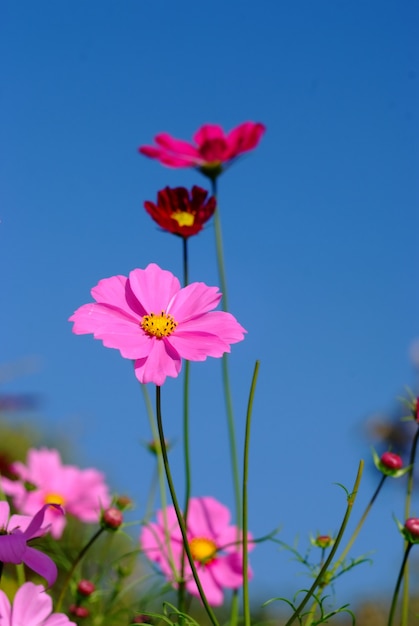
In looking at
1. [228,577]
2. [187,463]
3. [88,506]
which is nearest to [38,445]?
[88,506]

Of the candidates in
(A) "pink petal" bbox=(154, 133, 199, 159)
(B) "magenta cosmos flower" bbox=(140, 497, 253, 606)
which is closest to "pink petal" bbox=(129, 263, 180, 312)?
→ (B) "magenta cosmos flower" bbox=(140, 497, 253, 606)

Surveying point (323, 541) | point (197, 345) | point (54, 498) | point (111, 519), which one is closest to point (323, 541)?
point (323, 541)

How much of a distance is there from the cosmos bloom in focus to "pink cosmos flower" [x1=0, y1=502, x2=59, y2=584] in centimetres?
65

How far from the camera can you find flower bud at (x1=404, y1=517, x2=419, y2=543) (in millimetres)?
777

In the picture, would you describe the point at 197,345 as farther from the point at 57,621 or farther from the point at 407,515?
the point at 407,515

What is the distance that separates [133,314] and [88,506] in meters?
0.71

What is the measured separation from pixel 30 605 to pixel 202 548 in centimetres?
58

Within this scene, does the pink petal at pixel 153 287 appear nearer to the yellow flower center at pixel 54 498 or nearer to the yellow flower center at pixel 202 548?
the yellow flower center at pixel 202 548

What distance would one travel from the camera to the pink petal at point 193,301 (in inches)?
26.4

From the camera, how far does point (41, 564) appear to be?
622 millimetres

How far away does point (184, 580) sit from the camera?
0.97m

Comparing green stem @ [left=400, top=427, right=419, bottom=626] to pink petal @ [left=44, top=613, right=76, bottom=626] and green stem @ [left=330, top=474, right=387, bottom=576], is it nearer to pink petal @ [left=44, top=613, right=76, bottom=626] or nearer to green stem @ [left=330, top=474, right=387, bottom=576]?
green stem @ [left=330, top=474, right=387, bottom=576]

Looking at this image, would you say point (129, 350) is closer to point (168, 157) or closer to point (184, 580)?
point (184, 580)

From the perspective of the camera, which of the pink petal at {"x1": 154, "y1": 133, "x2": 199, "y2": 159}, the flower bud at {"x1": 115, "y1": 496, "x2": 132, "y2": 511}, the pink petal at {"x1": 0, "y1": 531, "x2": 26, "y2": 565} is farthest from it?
the pink petal at {"x1": 154, "y1": 133, "x2": 199, "y2": 159}
